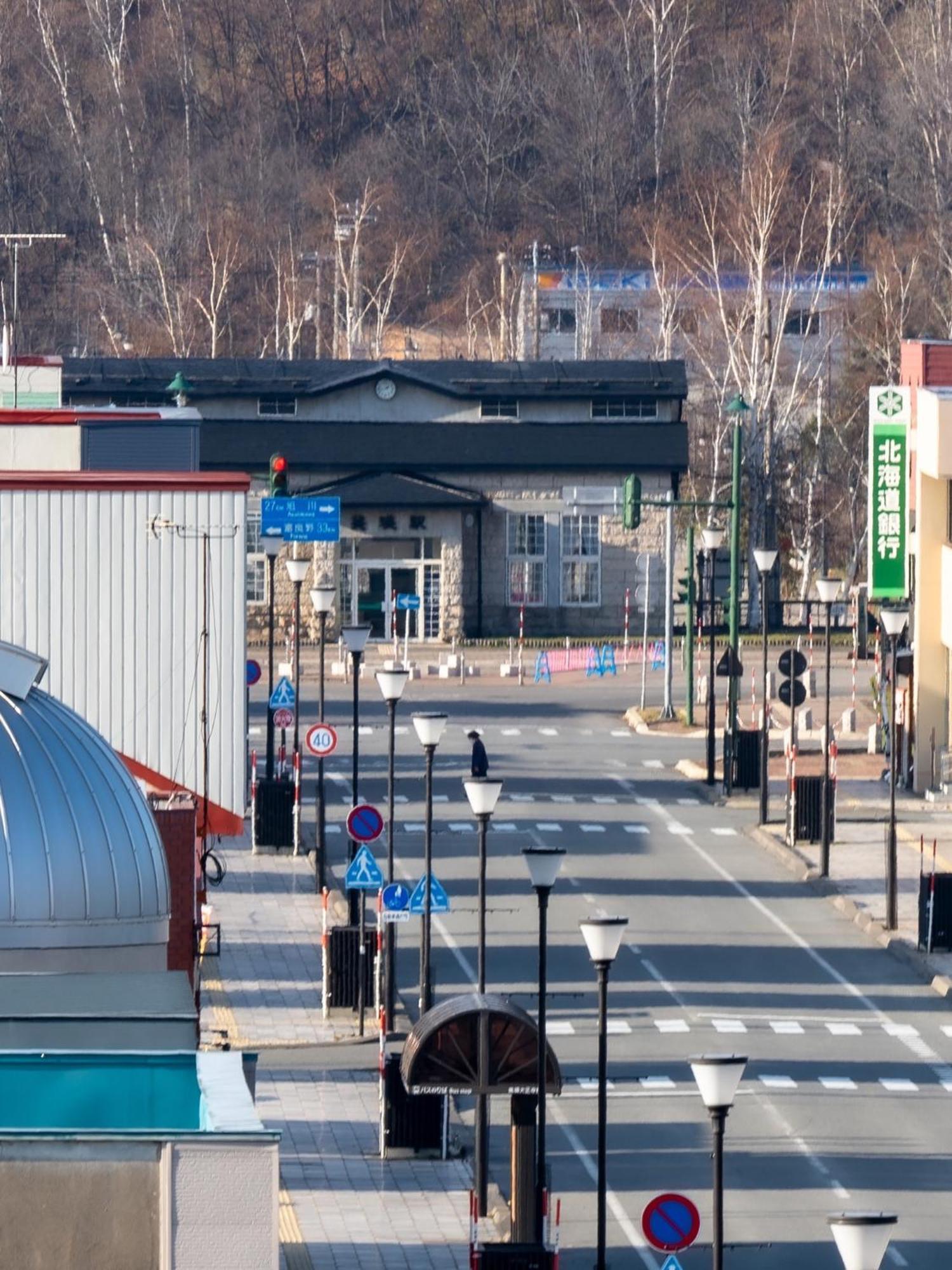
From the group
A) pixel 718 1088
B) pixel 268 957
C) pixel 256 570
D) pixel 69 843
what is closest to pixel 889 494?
pixel 268 957

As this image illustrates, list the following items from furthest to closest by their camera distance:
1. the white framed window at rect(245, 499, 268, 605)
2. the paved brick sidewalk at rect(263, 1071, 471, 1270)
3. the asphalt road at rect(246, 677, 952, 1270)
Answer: the white framed window at rect(245, 499, 268, 605), the asphalt road at rect(246, 677, 952, 1270), the paved brick sidewalk at rect(263, 1071, 471, 1270)

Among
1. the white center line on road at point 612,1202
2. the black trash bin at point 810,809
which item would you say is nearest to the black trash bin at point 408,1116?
the white center line on road at point 612,1202

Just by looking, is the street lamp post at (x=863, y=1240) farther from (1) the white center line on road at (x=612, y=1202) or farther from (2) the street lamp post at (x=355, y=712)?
(2) the street lamp post at (x=355, y=712)

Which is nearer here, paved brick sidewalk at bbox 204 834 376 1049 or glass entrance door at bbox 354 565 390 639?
paved brick sidewalk at bbox 204 834 376 1049

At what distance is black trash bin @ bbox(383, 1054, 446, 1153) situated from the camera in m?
23.3

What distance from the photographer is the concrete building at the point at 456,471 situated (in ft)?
221

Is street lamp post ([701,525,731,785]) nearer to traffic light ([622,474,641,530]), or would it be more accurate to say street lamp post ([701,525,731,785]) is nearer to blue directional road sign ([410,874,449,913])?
traffic light ([622,474,641,530])

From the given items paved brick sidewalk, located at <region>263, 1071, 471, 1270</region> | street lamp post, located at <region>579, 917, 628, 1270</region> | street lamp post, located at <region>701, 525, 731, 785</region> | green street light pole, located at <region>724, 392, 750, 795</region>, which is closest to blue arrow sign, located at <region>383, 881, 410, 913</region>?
paved brick sidewalk, located at <region>263, 1071, 471, 1270</region>

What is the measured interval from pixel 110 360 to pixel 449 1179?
161ft

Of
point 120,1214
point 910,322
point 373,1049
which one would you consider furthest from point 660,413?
point 120,1214

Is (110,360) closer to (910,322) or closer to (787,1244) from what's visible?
(910,322)

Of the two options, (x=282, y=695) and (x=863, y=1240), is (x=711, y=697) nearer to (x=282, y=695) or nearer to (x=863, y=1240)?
(x=282, y=695)

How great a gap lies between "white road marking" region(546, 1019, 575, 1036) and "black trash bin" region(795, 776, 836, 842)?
10145mm

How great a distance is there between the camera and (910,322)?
3305 inches
